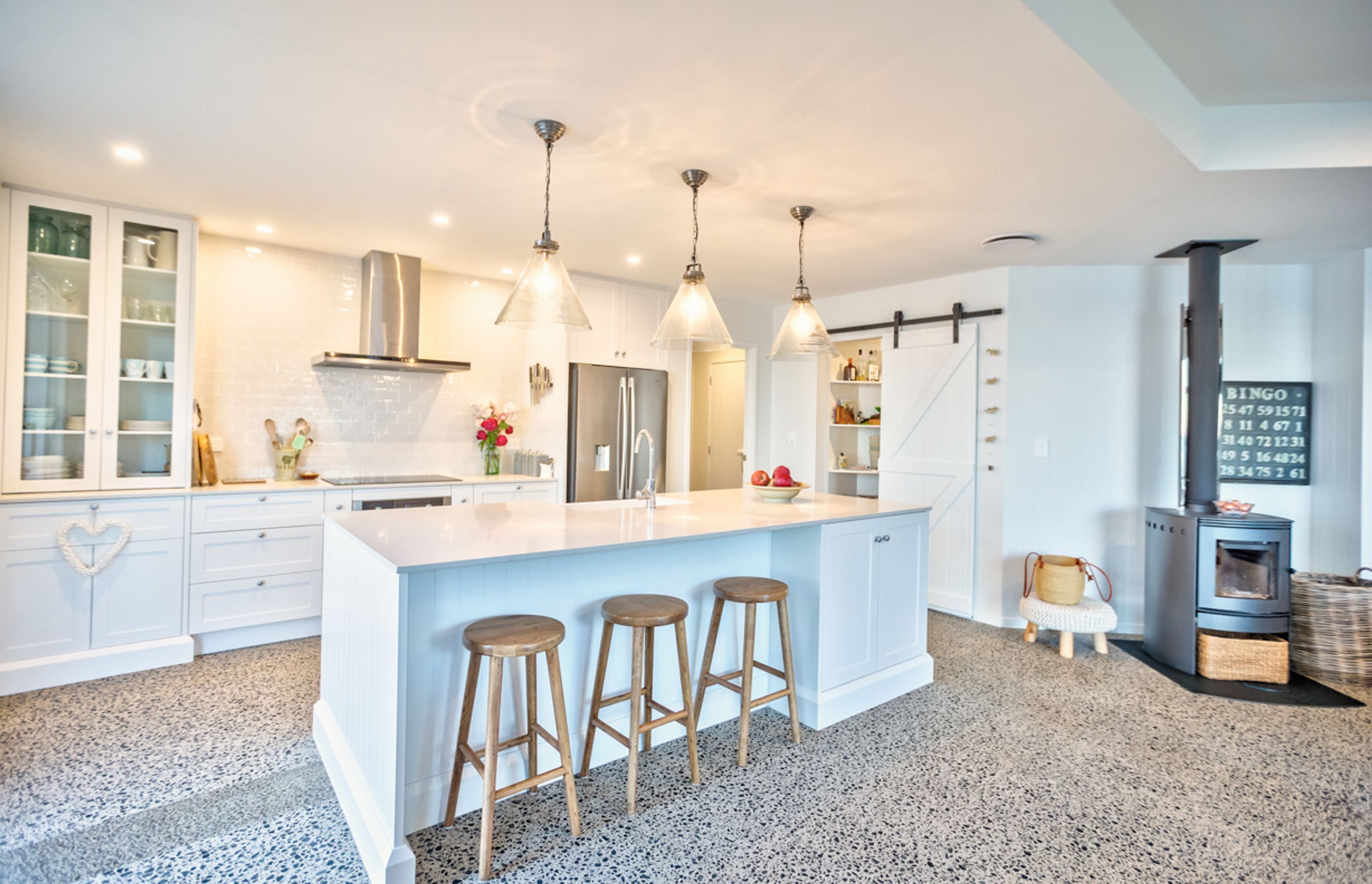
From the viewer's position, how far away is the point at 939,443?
4.84 metres

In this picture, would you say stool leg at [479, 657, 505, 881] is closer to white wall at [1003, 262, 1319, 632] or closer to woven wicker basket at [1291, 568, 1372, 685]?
white wall at [1003, 262, 1319, 632]

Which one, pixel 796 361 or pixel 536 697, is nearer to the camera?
pixel 536 697

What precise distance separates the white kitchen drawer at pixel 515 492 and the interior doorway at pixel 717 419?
229cm

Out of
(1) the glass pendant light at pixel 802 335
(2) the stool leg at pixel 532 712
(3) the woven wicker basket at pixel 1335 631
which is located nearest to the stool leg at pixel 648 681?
(2) the stool leg at pixel 532 712

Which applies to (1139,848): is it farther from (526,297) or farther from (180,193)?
(180,193)

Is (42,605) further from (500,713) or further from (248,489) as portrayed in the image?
(500,713)

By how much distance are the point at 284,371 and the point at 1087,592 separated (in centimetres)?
553

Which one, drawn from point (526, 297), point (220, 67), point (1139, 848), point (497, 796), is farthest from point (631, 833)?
point (220, 67)

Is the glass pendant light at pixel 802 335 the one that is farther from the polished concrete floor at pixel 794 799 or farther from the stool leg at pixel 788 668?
the polished concrete floor at pixel 794 799

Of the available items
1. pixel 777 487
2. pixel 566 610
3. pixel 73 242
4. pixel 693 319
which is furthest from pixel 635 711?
pixel 73 242

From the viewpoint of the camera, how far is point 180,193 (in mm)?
3266

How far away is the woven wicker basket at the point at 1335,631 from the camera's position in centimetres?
347

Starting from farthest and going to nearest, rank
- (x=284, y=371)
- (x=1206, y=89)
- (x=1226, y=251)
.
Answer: (x=284, y=371)
(x=1226, y=251)
(x=1206, y=89)

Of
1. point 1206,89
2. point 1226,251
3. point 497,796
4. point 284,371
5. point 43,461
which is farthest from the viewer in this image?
point 284,371
